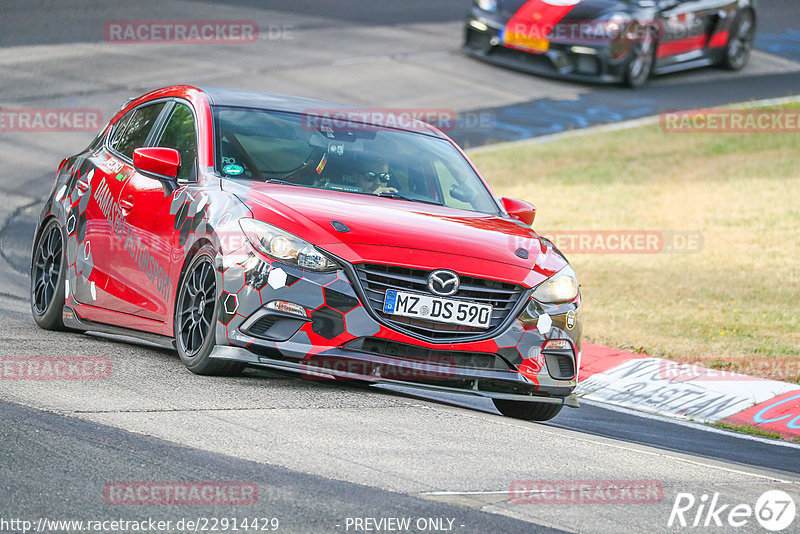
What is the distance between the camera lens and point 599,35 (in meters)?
21.5

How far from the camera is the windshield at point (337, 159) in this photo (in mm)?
7641

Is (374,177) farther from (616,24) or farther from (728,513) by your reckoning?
(616,24)

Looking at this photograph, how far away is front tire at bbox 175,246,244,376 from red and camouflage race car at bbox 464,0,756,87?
49.9 feet

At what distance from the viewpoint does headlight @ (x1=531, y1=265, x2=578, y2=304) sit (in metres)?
7.08

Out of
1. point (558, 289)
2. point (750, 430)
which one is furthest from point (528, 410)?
point (750, 430)

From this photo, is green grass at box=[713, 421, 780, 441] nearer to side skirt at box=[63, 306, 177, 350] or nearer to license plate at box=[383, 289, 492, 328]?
license plate at box=[383, 289, 492, 328]

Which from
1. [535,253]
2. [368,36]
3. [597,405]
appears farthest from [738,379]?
[368,36]

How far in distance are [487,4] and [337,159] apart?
49.1 feet

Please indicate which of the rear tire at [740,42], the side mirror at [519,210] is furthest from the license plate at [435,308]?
the rear tire at [740,42]

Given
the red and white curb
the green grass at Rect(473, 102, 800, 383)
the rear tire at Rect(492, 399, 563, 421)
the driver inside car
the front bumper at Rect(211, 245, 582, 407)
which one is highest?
the driver inside car

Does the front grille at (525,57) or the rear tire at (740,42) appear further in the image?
the rear tire at (740,42)

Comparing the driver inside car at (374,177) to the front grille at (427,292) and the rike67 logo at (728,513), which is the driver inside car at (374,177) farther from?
the rike67 logo at (728,513)

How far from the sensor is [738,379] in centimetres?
973

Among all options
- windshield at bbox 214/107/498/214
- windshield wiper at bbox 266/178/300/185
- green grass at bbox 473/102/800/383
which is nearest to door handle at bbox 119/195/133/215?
windshield at bbox 214/107/498/214
